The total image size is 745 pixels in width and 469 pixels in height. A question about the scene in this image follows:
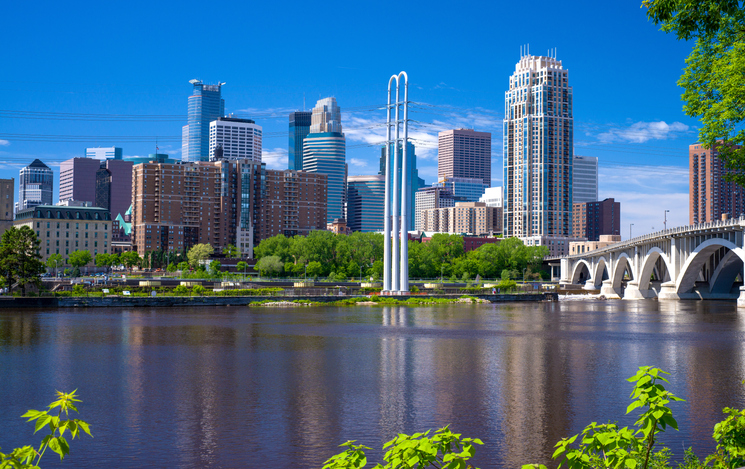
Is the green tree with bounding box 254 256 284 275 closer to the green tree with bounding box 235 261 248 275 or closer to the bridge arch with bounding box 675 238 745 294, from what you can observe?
the green tree with bounding box 235 261 248 275

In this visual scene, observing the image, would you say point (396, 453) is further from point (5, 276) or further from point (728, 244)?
point (728, 244)

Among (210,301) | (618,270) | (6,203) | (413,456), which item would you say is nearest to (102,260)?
(6,203)

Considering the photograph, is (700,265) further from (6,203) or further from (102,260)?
(6,203)

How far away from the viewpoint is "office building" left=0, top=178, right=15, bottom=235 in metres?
173

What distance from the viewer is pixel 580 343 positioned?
46.7m

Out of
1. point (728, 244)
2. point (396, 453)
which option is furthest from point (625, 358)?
point (728, 244)

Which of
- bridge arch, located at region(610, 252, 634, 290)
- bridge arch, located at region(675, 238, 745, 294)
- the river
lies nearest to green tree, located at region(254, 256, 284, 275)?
bridge arch, located at region(610, 252, 634, 290)

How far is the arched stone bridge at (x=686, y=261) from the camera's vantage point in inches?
3720

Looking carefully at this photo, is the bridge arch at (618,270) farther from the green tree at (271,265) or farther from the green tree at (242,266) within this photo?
the green tree at (242,266)

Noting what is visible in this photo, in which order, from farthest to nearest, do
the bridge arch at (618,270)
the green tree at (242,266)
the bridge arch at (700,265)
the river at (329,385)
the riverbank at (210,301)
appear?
the green tree at (242,266), the bridge arch at (618,270), the bridge arch at (700,265), the riverbank at (210,301), the river at (329,385)

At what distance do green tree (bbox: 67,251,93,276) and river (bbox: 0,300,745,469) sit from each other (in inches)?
5423

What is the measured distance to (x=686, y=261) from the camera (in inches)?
4161

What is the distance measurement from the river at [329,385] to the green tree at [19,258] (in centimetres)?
1908

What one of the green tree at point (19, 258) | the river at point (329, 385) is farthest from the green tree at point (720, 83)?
the green tree at point (19, 258)
